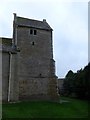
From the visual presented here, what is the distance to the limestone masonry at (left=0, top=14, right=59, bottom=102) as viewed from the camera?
129 ft

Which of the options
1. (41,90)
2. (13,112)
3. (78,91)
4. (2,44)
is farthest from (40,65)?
(78,91)

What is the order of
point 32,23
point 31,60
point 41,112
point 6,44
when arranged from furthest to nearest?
1. point 32,23
2. point 31,60
3. point 6,44
4. point 41,112

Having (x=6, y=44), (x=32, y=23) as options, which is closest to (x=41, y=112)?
(x=6, y=44)

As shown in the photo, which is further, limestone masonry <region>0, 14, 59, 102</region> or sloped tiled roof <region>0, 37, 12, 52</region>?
limestone masonry <region>0, 14, 59, 102</region>

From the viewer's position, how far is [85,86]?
178ft

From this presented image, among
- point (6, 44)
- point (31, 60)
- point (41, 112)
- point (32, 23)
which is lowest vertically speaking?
point (41, 112)

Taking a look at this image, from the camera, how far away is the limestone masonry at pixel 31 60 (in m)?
39.2

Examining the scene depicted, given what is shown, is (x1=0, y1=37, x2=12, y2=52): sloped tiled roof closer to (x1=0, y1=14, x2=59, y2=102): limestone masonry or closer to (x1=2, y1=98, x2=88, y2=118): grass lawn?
(x1=0, y1=14, x2=59, y2=102): limestone masonry

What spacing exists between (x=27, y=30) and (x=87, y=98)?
19038 mm

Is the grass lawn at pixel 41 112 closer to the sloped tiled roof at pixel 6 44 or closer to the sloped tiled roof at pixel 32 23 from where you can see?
the sloped tiled roof at pixel 6 44

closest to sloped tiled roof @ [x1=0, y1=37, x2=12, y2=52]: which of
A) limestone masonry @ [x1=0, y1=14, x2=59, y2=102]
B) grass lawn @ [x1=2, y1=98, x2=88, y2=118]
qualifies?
limestone masonry @ [x1=0, y1=14, x2=59, y2=102]

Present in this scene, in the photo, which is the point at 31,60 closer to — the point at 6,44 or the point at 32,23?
the point at 6,44

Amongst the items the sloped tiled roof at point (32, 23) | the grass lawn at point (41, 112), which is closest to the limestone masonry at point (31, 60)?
the sloped tiled roof at point (32, 23)

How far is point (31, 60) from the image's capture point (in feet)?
140
